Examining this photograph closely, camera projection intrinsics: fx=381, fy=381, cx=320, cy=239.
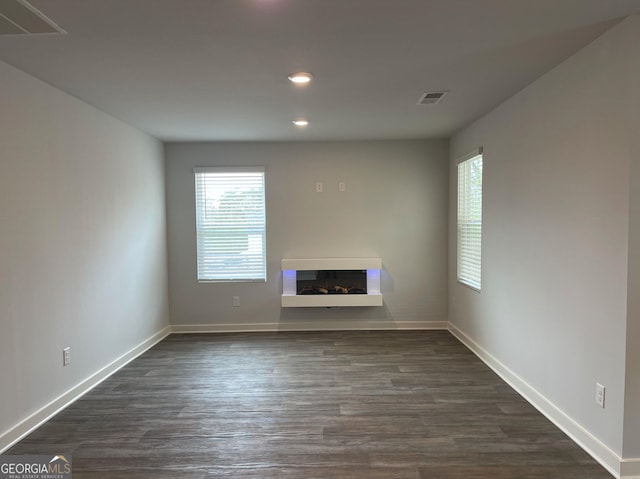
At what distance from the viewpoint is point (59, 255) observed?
9.55 feet

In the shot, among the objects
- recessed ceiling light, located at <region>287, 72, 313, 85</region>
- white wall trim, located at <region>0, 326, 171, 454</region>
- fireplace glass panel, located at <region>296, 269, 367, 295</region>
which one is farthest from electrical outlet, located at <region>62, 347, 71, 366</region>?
recessed ceiling light, located at <region>287, 72, 313, 85</region>

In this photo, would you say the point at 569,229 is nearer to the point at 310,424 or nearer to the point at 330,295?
the point at 310,424

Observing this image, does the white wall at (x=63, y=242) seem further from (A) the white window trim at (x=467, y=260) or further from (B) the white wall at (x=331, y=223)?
(A) the white window trim at (x=467, y=260)

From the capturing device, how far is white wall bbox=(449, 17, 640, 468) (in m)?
2.05

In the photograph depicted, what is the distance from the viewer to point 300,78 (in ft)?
8.81

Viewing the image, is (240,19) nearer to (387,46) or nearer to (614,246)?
(387,46)

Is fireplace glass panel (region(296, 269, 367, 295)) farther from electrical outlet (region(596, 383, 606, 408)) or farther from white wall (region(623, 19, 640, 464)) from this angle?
Result: white wall (region(623, 19, 640, 464))

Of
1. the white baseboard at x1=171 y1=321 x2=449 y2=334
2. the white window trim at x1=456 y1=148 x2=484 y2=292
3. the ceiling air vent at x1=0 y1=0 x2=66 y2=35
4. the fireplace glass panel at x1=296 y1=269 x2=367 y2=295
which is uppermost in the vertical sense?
the ceiling air vent at x1=0 y1=0 x2=66 y2=35

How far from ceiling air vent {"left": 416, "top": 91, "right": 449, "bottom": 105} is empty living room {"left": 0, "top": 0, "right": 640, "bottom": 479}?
0.03m

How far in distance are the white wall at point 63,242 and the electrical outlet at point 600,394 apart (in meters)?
3.58

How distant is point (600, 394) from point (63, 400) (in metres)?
3.67

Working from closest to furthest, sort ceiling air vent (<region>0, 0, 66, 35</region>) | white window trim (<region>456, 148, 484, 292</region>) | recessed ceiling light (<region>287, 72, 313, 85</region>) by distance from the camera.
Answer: ceiling air vent (<region>0, 0, 66, 35</region>) → recessed ceiling light (<region>287, 72, 313, 85</region>) → white window trim (<region>456, 148, 484, 292</region>)

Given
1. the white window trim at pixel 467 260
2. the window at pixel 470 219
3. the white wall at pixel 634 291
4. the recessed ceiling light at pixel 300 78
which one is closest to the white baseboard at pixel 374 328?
the white wall at pixel 634 291

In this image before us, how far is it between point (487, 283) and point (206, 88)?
3.09 meters
